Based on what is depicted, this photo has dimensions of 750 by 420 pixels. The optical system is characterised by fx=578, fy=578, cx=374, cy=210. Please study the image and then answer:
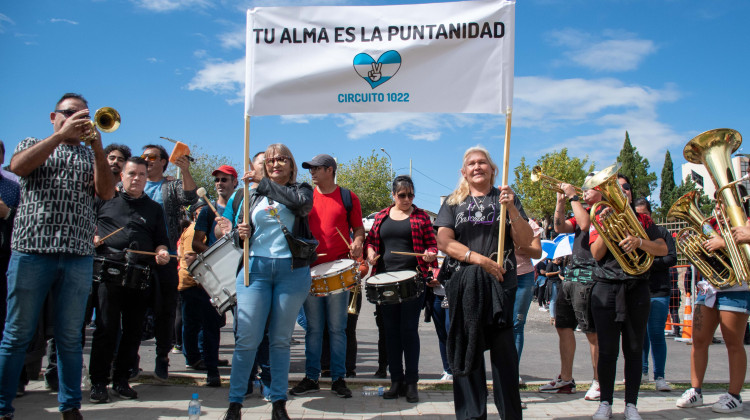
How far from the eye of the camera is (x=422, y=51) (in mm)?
4891

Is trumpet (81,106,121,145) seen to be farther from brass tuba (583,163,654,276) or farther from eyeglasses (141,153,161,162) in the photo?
brass tuba (583,163,654,276)

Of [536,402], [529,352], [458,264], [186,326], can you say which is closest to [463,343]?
[458,264]

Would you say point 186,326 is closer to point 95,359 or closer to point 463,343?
point 95,359

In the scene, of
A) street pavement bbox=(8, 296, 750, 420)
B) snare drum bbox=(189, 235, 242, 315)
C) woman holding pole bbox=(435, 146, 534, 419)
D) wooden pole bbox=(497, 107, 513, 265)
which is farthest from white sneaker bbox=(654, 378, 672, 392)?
snare drum bbox=(189, 235, 242, 315)

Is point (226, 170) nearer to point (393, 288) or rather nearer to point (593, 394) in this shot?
point (393, 288)

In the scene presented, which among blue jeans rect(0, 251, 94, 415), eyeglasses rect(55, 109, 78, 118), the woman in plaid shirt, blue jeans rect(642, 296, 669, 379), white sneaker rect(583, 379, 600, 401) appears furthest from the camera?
blue jeans rect(642, 296, 669, 379)

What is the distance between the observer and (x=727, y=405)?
5258 millimetres

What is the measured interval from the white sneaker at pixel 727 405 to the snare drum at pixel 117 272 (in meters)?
5.39

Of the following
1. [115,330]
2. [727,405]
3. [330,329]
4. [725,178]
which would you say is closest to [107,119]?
[115,330]

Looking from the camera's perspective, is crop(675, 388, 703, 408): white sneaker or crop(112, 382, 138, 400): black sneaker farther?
crop(675, 388, 703, 408): white sneaker

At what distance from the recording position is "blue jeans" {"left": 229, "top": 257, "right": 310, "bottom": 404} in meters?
4.52

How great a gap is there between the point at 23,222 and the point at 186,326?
9.68 ft

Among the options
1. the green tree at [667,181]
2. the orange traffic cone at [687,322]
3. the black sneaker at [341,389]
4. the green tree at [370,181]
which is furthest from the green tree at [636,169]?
the black sneaker at [341,389]

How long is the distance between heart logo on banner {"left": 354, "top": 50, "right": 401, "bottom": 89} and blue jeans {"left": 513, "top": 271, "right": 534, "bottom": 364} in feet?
9.02
